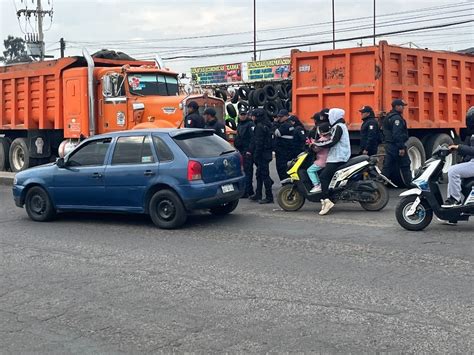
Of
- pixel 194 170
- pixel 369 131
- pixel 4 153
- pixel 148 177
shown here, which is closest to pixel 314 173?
pixel 369 131

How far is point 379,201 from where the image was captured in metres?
10.5

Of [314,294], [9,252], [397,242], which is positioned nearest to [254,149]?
[397,242]

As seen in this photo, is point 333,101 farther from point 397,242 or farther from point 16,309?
point 16,309

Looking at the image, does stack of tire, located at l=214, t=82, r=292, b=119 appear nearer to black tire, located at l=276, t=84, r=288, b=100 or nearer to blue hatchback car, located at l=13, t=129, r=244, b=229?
black tire, located at l=276, t=84, r=288, b=100

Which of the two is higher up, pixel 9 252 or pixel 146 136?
pixel 146 136

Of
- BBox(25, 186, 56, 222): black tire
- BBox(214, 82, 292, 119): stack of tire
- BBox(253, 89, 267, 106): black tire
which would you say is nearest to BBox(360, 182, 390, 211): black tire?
BBox(25, 186, 56, 222): black tire

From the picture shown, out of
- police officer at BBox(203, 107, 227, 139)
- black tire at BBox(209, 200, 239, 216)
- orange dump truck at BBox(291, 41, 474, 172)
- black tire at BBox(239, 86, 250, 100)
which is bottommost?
black tire at BBox(209, 200, 239, 216)

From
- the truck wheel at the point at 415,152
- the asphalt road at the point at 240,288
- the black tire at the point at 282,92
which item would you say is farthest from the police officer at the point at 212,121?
the black tire at the point at 282,92

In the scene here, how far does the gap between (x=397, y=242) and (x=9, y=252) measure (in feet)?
16.2

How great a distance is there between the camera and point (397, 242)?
804 centimetres

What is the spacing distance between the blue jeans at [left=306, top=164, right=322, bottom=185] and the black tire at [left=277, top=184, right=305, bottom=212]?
439 millimetres

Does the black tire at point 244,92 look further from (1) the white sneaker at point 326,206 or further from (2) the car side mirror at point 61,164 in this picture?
(2) the car side mirror at point 61,164

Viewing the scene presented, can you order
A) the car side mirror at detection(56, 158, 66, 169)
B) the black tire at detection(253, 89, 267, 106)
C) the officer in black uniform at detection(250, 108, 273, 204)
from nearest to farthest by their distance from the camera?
1. the car side mirror at detection(56, 158, 66, 169)
2. the officer in black uniform at detection(250, 108, 273, 204)
3. the black tire at detection(253, 89, 267, 106)

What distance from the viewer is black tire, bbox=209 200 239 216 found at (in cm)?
1041
